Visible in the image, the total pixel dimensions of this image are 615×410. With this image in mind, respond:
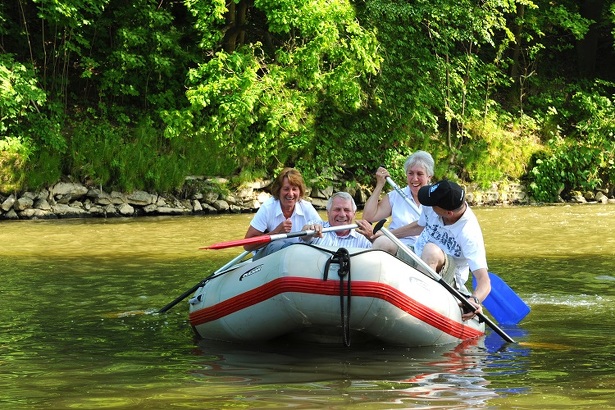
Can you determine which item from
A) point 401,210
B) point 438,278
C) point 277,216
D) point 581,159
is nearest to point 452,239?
point 438,278

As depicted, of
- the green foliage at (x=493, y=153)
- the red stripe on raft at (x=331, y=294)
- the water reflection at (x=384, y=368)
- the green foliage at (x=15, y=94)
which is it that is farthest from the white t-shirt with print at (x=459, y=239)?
the green foliage at (x=493, y=153)

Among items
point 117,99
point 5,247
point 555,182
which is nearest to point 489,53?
point 555,182

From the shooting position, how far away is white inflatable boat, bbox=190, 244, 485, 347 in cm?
631

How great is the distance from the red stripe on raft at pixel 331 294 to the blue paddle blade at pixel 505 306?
3.02 feet

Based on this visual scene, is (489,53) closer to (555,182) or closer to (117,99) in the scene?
(555,182)

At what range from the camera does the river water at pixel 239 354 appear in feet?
16.6

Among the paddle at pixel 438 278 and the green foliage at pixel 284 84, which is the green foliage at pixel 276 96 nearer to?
the green foliage at pixel 284 84

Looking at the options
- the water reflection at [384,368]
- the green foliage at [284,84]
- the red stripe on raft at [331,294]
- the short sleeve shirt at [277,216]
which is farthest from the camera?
the green foliage at [284,84]

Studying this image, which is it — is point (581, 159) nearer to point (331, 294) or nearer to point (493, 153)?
point (493, 153)

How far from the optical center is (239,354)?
6520mm

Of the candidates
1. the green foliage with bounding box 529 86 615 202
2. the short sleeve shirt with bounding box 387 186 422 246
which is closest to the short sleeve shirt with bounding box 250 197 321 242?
the short sleeve shirt with bounding box 387 186 422 246

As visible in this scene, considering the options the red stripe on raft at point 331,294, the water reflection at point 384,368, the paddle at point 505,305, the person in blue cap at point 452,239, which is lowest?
the water reflection at point 384,368

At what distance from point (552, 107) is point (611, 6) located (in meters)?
2.46

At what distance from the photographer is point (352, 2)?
20719mm
